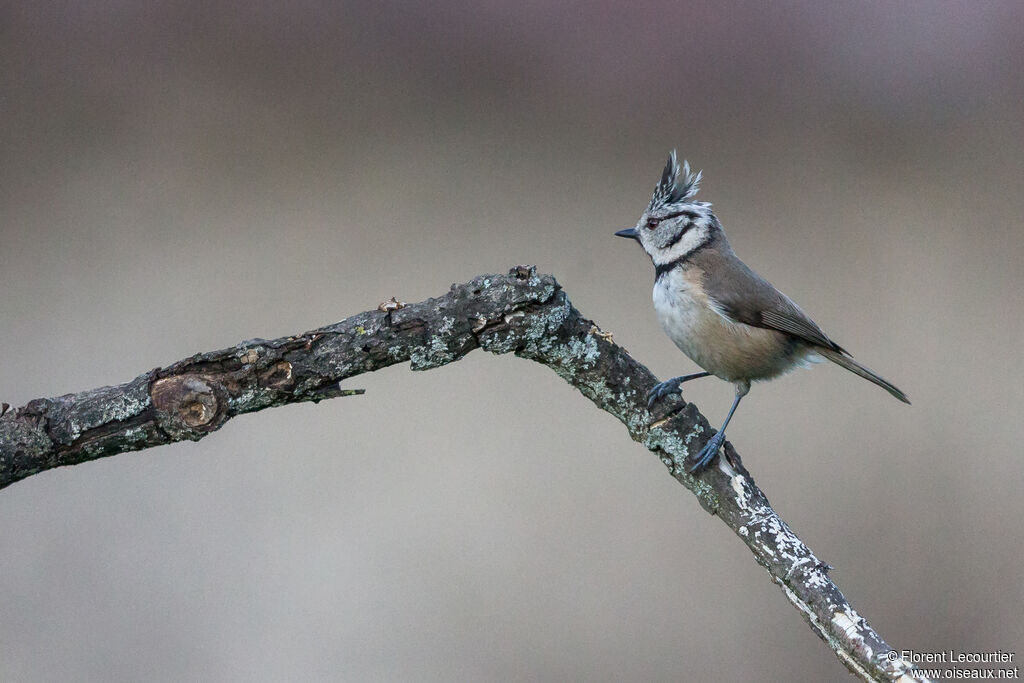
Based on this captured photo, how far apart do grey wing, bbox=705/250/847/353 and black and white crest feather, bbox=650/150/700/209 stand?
0.18 meters

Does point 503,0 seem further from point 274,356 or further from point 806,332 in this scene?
point 274,356

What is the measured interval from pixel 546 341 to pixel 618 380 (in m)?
0.14

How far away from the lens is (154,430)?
3.58 feet

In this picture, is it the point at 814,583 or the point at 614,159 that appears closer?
the point at 814,583

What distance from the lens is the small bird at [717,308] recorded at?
165cm

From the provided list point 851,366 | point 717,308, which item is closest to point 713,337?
point 717,308

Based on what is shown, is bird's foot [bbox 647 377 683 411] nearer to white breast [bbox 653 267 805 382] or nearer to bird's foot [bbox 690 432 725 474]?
bird's foot [bbox 690 432 725 474]

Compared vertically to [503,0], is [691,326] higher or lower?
lower

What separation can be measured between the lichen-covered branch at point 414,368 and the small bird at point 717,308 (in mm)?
380

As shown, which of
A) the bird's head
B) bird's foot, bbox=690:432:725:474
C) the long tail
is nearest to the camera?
bird's foot, bbox=690:432:725:474

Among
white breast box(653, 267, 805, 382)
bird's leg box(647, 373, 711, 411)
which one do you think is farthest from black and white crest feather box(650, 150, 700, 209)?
bird's leg box(647, 373, 711, 411)

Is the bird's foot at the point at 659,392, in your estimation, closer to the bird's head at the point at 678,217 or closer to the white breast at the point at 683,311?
the white breast at the point at 683,311

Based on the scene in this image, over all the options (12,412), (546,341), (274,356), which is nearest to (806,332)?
(546,341)

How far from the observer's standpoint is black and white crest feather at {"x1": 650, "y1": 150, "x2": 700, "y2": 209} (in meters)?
1.77
